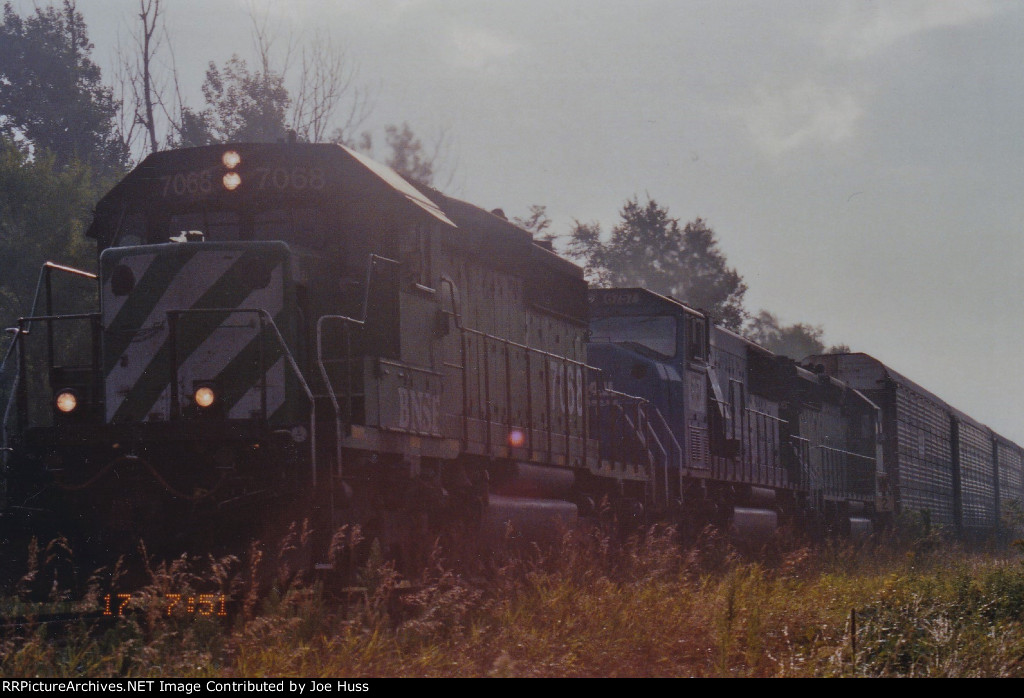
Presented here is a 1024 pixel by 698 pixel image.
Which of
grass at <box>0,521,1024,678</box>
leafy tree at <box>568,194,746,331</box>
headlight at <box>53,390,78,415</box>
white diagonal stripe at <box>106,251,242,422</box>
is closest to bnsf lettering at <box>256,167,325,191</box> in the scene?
white diagonal stripe at <box>106,251,242,422</box>

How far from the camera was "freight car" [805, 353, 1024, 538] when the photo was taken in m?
25.9

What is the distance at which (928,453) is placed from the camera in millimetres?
28953

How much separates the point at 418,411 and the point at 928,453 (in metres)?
23.4

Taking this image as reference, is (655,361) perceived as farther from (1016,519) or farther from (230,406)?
(1016,519)

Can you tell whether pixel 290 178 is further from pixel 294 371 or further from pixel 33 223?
pixel 33 223

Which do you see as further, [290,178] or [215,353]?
[290,178]

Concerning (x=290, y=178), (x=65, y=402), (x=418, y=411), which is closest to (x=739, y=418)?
(x=418, y=411)

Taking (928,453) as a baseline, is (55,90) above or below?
above

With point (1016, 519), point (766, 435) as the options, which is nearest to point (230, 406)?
point (766, 435)

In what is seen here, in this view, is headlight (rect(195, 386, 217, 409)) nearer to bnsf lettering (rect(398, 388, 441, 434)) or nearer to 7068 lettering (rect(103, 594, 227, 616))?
7068 lettering (rect(103, 594, 227, 616))

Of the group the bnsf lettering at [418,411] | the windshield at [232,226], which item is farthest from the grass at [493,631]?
the windshield at [232,226]

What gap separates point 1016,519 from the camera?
30781 millimetres

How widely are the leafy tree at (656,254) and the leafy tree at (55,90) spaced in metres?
31.0

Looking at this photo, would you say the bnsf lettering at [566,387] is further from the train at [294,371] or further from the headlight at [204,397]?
the headlight at [204,397]
